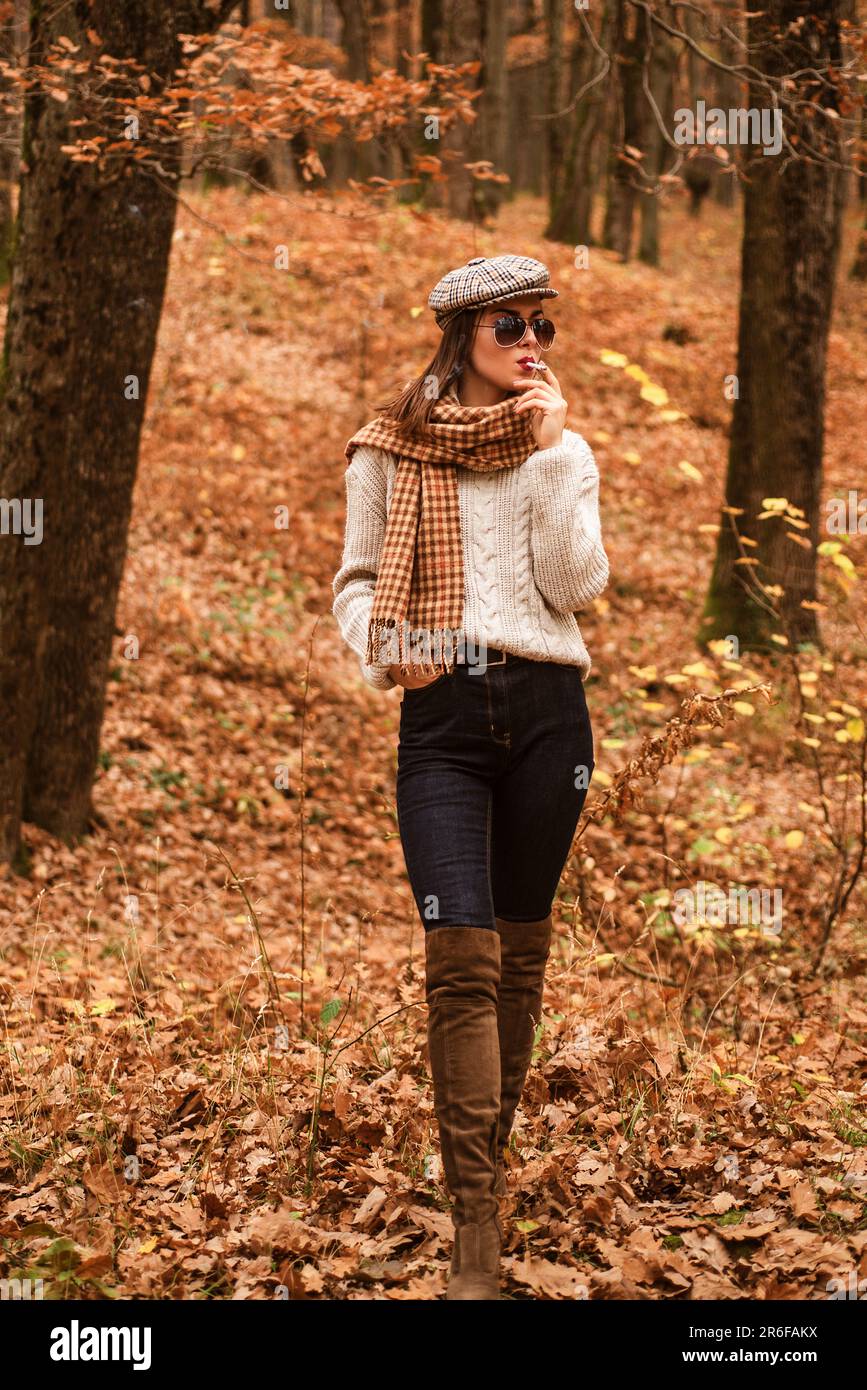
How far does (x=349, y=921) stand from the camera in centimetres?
792

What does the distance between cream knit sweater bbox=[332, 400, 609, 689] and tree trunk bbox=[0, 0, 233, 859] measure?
163 inches

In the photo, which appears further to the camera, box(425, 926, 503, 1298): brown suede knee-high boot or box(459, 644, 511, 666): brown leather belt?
box(459, 644, 511, 666): brown leather belt

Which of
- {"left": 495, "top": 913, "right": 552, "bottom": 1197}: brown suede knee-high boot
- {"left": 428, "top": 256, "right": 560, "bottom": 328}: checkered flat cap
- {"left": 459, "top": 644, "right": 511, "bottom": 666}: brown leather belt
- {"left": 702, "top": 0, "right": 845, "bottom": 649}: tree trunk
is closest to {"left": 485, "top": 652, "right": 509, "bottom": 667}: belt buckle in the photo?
{"left": 459, "top": 644, "right": 511, "bottom": 666}: brown leather belt

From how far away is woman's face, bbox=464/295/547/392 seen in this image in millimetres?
3318

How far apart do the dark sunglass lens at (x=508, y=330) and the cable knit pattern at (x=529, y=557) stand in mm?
310

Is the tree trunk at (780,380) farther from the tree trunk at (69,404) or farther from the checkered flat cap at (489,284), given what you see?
the checkered flat cap at (489,284)

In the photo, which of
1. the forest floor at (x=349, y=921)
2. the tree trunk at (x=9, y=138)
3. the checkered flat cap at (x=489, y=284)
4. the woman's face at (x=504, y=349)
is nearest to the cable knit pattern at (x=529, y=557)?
the woman's face at (x=504, y=349)

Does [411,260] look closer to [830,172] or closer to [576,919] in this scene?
[830,172]

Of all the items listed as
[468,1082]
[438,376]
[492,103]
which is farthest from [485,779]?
[492,103]

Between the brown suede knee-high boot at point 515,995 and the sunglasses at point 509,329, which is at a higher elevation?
the sunglasses at point 509,329

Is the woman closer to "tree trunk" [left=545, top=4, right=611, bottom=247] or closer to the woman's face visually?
the woman's face

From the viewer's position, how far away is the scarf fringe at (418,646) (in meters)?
3.13
